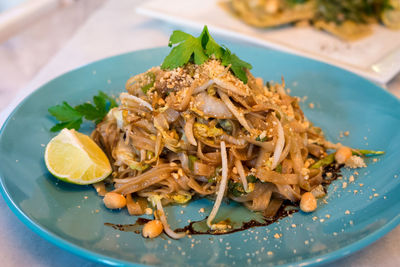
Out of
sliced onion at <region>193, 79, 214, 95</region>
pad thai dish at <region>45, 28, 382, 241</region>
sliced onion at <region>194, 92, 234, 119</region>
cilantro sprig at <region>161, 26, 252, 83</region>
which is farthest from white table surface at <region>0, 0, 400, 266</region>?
cilantro sprig at <region>161, 26, 252, 83</region>

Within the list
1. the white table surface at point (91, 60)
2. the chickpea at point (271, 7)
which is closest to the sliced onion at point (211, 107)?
the white table surface at point (91, 60)

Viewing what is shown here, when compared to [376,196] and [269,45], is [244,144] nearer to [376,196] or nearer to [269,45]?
[376,196]

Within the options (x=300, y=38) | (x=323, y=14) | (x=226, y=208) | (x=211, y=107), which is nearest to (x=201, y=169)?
(x=226, y=208)

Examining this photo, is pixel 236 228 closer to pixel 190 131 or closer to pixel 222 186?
pixel 222 186

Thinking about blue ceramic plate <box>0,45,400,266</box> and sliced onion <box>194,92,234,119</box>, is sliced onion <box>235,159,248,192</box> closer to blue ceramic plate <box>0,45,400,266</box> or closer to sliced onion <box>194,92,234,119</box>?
blue ceramic plate <box>0,45,400,266</box>

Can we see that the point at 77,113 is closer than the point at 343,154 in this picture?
No

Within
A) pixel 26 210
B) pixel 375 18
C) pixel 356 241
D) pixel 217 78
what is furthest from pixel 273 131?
pixel 375 18
